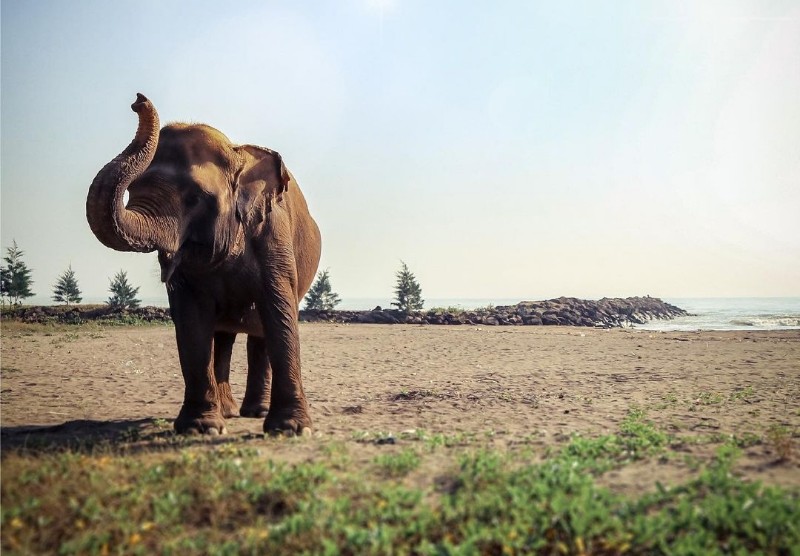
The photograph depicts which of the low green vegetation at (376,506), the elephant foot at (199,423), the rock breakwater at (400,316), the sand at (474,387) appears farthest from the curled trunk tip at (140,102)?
the rock breakwater at (400,316)

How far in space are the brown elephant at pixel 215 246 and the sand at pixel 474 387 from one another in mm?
770

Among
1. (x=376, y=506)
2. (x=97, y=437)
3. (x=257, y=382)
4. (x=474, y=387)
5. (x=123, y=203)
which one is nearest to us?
(x=376, y=506)

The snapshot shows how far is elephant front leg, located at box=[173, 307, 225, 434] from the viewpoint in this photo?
6.68m

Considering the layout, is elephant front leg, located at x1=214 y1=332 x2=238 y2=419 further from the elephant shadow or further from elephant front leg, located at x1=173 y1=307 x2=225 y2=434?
elephant front leg, located at x1=173 y1=307 x2=225 y2=434

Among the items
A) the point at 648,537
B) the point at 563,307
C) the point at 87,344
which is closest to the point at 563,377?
the point at 648,537

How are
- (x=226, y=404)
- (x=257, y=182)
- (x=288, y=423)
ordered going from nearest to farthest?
(x=288, y=423) < (x=257, y=182) < (x=226, y=404)

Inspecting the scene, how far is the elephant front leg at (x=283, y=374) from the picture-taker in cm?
662

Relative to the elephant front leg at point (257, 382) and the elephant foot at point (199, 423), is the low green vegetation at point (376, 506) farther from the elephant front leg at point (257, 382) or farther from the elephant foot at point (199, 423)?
the elephant front leg at point (257, 382)

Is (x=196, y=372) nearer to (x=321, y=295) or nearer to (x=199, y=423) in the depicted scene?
(x=199, y=423)

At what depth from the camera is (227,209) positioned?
626 centimetres

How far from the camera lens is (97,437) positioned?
645 centimetres

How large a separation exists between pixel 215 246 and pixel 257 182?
1052 mm

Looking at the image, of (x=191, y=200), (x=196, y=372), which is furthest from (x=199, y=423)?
(x=191, y=200)

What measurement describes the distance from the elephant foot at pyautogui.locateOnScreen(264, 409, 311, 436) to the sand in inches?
8.7
